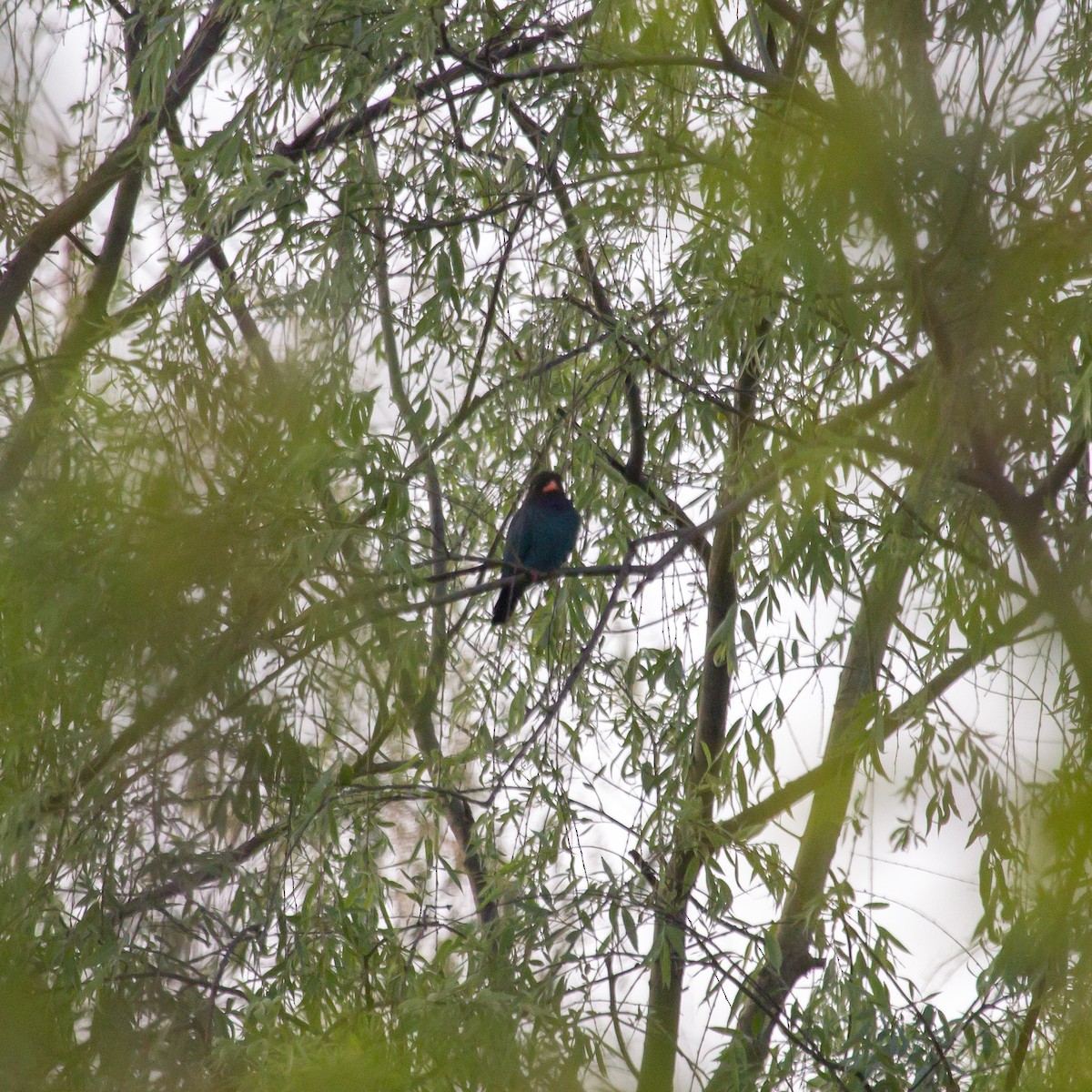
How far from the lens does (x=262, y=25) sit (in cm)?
239

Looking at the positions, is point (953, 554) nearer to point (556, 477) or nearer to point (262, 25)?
point (556, 477)

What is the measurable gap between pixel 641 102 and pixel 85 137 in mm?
1377

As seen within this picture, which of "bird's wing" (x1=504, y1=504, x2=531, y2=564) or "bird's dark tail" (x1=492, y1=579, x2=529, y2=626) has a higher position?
"bird's wing" (x1=504, y1=504, x2=531, y2=564)

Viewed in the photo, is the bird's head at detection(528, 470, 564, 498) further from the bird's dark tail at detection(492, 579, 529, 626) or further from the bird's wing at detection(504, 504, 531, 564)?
the bird's dark tail at detection(492, 579, 529, 626)

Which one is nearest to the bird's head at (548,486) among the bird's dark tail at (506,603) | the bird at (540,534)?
the bird at (540,534)

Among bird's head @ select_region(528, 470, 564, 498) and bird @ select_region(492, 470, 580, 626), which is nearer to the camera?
bird's head @ select_region(528, 470, 564, 498)

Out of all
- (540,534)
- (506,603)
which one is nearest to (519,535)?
(540,534)

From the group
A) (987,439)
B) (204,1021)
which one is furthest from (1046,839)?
(204,1021)

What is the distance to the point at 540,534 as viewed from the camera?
3502 millimetres

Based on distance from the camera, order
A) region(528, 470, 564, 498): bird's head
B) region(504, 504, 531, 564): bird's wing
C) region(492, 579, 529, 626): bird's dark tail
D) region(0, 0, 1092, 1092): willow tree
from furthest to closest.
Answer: region(492, 579, 529, 626): bird's dark tail, region(504, 504, 531, 564): bird's wing, region(528, 470, 564, 498): bird's head, region(0, 0, 1092, 1092): willow tree

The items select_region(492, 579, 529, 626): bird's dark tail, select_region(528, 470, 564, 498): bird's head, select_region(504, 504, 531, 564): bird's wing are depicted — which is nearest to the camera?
select_region(528, 470, 564, 498): bird's head

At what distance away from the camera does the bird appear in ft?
10.5

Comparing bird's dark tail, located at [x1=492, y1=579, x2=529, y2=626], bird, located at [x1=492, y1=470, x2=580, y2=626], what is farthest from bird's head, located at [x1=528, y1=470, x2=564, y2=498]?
bird's dark tail, located at [x1=492, y1=579, x2=529, y2=626]

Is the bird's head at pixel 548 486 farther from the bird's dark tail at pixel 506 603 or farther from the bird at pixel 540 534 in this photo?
the bird's dark tail at pixel 506 603
